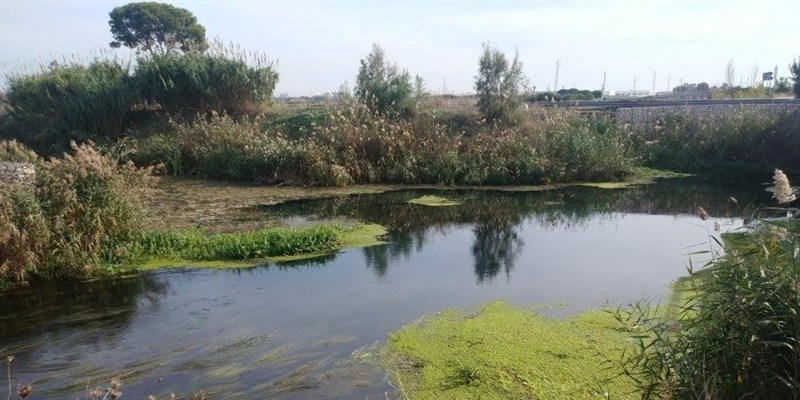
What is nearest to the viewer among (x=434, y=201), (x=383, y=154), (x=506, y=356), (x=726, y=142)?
(x=506, y=356)

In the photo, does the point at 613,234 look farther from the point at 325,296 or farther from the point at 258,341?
the point at 258,341

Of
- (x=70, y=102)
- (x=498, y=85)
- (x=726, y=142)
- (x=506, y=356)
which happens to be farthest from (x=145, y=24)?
(x=506, y=356)

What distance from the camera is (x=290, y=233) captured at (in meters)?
8.77

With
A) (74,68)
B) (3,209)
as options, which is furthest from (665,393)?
(74,68)

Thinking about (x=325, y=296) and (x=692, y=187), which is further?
(x=692, y=187)

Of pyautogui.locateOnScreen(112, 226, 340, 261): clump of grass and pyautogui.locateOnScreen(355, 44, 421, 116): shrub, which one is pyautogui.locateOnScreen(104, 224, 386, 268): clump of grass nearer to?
pyautogui.locateOnScreen(112, 226, 340, 261): clump of grass

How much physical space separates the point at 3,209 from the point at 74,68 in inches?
562

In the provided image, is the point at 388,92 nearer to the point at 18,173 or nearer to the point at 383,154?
the point at 383,154

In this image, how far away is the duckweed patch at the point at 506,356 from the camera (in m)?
4.55

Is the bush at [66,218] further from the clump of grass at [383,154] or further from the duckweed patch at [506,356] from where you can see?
the clump of grass at [383,154]

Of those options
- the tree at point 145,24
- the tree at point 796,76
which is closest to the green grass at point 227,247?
the tree at point 796,76

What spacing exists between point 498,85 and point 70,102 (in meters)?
12.5

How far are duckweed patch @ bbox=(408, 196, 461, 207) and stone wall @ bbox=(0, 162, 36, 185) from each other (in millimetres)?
6891

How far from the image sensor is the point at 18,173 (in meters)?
7.55
